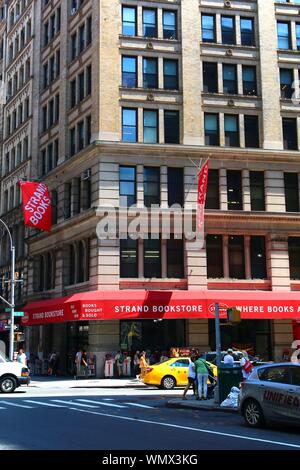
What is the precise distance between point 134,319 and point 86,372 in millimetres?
3974

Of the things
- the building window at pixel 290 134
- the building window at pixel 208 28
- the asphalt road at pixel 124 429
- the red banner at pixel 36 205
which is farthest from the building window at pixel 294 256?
the asphalt road at pixel 124 429

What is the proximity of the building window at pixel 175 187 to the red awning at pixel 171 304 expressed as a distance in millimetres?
5633

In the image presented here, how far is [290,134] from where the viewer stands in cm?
3753

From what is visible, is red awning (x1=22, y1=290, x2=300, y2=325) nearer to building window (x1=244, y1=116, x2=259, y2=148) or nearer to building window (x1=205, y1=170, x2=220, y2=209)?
building window (x1=205, y1=170, x2=220, y2=209)

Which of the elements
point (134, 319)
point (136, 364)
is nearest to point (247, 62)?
point (134, 319)

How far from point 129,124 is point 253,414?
24338 mm

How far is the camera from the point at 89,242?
115 feet

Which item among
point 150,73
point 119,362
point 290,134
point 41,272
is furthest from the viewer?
point 41,272

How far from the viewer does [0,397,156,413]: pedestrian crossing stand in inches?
729

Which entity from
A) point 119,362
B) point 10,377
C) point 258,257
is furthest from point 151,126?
point 10,377

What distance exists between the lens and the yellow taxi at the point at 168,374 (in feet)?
87.1

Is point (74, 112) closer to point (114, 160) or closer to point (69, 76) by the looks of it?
point (69, 76)

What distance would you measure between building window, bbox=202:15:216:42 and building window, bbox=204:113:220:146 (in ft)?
16.6

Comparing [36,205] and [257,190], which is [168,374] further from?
[36,205]
